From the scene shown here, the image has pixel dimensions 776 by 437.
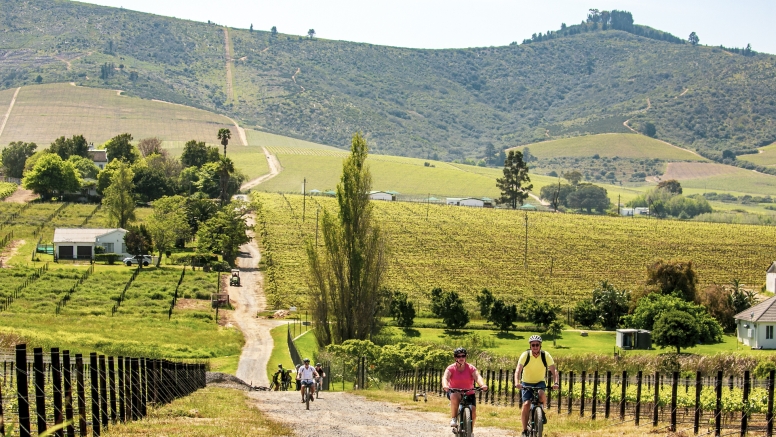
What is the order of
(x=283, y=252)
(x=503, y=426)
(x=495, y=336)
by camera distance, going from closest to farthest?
(x=503, y=426) < (x=495, y=336) < (x=283, y=252)

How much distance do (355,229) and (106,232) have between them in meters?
47.2

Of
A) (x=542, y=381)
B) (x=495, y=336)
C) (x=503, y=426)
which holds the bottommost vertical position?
(x=495, y=336)

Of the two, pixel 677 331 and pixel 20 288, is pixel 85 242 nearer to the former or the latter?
pixel 20 288

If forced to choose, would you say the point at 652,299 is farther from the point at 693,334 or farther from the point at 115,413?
the point at 115,413

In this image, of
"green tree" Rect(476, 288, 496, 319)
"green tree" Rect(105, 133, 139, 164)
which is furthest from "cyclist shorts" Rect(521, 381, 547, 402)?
"green tree" Rect(105, 133, 139, 164)

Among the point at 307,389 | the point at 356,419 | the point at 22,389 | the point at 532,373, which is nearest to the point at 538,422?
the point at 532,373

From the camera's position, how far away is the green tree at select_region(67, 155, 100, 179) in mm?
141250

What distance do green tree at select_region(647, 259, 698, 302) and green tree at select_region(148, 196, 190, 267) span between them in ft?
148

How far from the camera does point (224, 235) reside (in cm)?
10050

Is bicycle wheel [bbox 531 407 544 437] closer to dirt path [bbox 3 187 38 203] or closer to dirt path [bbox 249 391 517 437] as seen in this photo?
dirt path [bbox 249 391 517 437]

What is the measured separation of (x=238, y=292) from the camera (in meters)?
88.7

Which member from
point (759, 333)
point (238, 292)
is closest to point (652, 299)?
point (759, 333)

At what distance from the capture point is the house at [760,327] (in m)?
70.2

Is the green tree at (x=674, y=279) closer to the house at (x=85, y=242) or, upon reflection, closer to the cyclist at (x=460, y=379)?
the house at (x=85, y=242)
